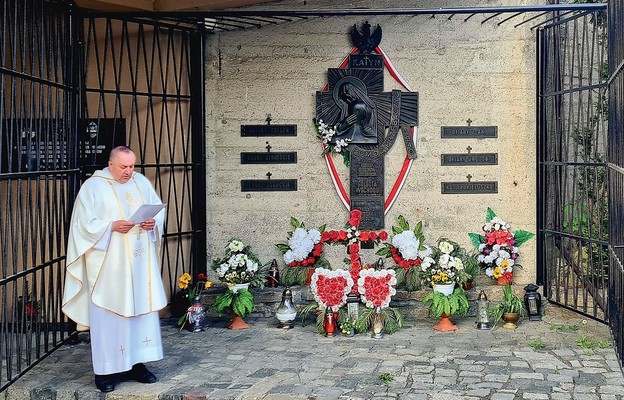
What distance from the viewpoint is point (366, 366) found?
23.1 feet

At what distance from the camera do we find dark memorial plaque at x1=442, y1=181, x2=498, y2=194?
9.22 m

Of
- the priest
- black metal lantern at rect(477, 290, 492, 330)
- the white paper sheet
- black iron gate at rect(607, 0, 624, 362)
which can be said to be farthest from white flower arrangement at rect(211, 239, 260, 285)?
black iron gate at rect(607, 0, 624, 362)

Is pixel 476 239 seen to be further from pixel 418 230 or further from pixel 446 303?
pixel 446 303

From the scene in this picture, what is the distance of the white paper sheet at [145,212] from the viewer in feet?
21.1

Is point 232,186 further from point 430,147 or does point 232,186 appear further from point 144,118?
point 430,147

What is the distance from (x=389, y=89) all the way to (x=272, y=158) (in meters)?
1.61

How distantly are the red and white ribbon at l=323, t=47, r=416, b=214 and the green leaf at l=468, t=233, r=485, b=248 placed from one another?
100 centimetres

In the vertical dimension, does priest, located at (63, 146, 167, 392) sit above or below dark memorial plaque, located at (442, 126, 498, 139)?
below

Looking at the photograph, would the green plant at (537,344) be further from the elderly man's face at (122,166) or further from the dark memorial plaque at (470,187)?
the elderly man's face at (122,166)

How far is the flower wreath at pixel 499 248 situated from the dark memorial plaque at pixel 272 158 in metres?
2.38

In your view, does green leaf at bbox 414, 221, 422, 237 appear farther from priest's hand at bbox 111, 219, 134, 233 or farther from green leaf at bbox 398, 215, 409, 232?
priest's hand at bbox 111, 219, 134, 233

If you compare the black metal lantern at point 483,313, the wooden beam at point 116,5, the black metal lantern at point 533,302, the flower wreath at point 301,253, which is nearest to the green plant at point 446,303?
the black metal lantern at point 483,313

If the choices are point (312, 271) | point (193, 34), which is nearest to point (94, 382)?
point (312, 271)

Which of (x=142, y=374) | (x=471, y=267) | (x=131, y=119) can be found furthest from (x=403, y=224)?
(x=142, y=374)
